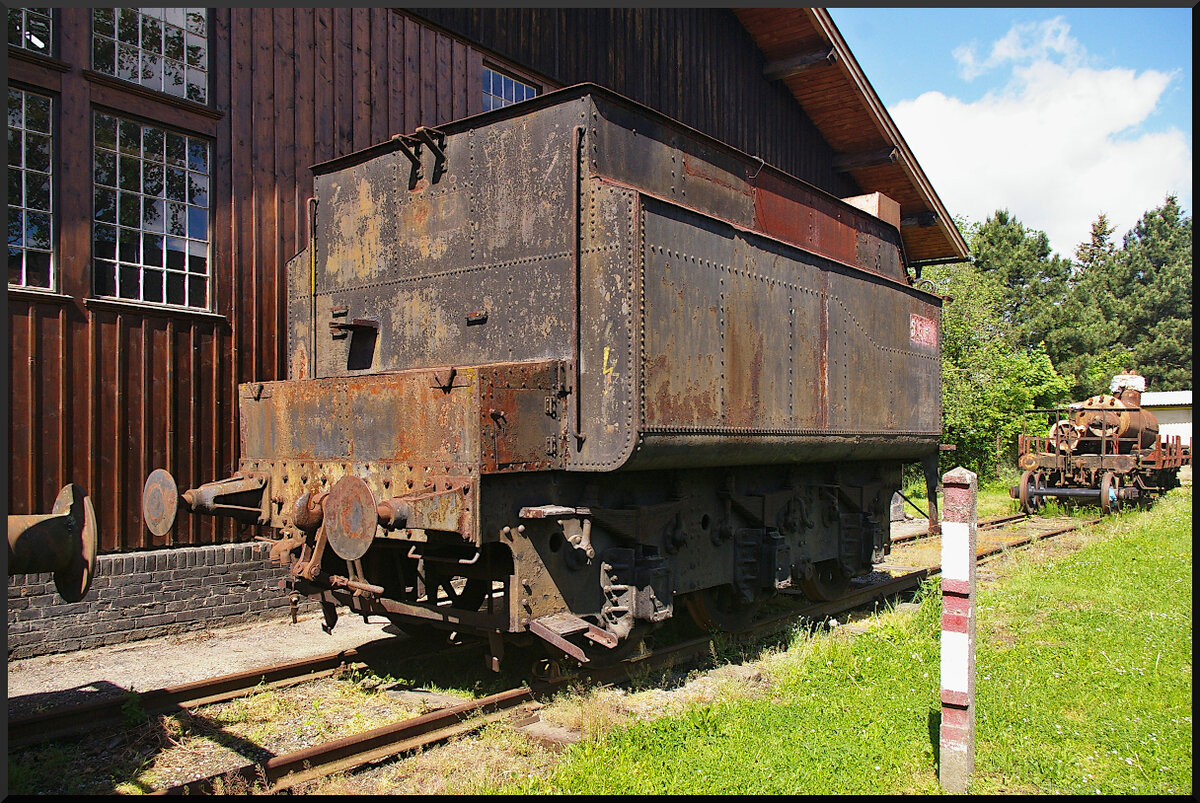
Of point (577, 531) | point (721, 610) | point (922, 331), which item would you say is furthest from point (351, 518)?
point (922, 331)

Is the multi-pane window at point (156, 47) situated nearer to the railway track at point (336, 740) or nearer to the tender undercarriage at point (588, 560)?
the tender undercarriage at point (588, 560)

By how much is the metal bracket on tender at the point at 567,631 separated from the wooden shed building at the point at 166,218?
4.57 metres

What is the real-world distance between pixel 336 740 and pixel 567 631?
→ 1458mm

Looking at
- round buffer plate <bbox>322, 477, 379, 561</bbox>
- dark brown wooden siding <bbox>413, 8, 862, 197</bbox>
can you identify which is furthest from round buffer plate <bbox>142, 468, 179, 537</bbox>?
dark brown wooden siding <bbox>413, 8, 862, 197</bbox>

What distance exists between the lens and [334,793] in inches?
171

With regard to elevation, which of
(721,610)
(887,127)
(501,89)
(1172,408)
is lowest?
→ (721,610)

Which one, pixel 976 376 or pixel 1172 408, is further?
pixel 1172 408

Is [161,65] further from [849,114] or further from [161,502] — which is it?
[849,114]

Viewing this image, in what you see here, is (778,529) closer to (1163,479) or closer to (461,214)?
(461,214)

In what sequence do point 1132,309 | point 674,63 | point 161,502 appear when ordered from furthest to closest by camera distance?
point 1132,309 → point 674,63 → point 161,502

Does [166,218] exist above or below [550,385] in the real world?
above

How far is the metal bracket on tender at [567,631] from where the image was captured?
5379 millimetres

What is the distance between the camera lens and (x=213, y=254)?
8.79m

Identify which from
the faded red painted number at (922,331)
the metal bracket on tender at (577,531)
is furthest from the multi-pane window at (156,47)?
the faded red painted number at (922,331)
